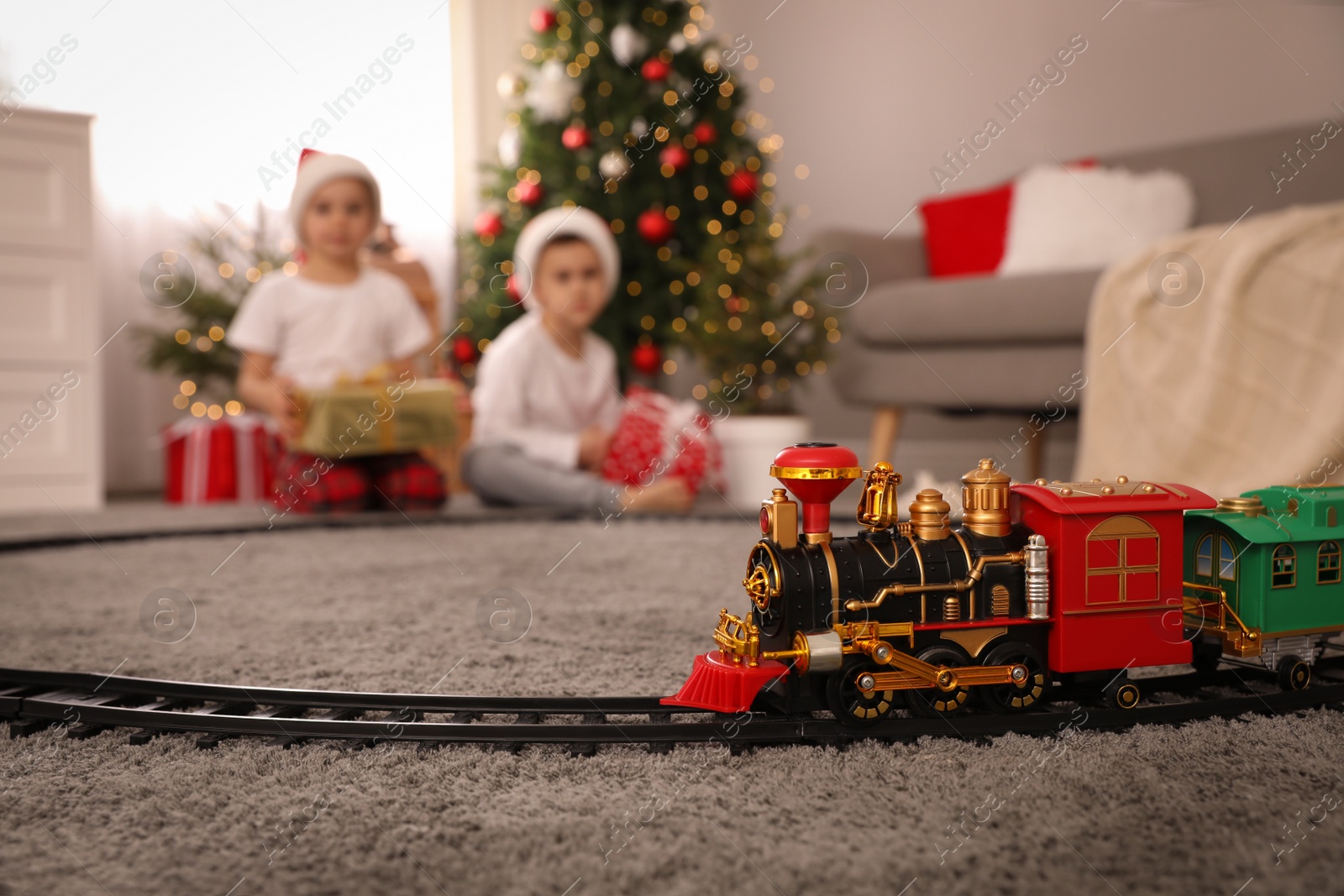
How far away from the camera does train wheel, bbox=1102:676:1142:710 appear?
862 millimetres

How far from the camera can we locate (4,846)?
0.67 metres

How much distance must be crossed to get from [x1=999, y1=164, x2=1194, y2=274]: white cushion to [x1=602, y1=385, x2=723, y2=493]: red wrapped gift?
3.62ft

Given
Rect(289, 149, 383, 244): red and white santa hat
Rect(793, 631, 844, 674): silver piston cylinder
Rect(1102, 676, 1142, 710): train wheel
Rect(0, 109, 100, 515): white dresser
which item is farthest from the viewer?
Rect(0, 109, 100, 515): white dresser

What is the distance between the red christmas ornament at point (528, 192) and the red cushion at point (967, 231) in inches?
56.7

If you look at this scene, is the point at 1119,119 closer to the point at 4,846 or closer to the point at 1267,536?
the point at 1267,536

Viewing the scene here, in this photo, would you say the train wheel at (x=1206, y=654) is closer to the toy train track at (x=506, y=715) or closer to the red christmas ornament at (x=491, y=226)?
the toy train track at (x=506, y=715)

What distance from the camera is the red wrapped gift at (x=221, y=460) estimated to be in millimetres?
3285

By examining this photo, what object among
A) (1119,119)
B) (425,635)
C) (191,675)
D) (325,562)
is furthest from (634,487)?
(1119,119)

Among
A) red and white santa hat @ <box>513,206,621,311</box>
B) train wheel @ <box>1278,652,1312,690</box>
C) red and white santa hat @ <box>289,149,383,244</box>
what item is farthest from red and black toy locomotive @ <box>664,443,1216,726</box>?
red and white santa hat @ <box>513,206,621,311</box>

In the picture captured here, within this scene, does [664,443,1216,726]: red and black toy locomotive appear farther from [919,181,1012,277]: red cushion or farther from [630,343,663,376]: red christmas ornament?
[630,343,663,376]: red christmas ornament

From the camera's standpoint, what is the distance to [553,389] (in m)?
2.91

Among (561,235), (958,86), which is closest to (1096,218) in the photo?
(958,86)

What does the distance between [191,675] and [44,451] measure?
249 centimetres

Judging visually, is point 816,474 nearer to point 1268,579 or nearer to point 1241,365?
point 1268,579
